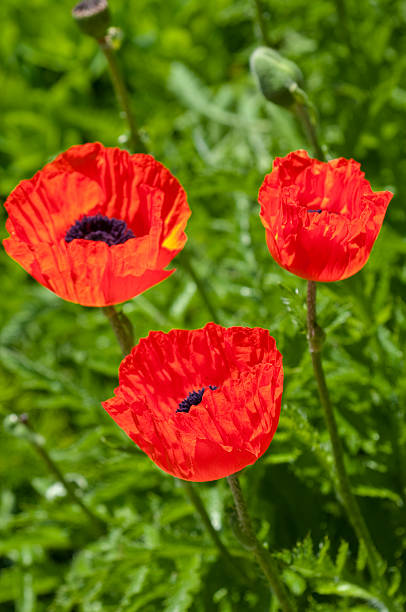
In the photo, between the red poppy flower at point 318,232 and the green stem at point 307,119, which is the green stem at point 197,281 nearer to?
the green stem at point 307,119

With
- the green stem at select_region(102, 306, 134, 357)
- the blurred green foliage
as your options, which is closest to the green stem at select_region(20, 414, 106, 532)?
the blurred green foliage

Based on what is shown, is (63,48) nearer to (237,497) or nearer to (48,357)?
(48,357)

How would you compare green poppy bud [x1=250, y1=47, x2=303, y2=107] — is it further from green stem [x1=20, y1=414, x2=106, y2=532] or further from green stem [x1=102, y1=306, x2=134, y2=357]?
green stem [x1=20, y1=414, x2=106, y2=532]

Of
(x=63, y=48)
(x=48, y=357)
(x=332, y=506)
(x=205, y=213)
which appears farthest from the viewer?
(x=63, y=48)

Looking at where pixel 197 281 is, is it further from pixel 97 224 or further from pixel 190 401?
pixel 190 401

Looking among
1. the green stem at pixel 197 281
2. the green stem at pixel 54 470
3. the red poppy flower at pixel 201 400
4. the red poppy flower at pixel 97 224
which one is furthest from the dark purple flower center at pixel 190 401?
the green stem at pixel 197 281

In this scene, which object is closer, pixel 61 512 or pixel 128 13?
pixel 61 512

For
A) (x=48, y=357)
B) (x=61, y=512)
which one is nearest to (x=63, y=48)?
(x=48, y=357)

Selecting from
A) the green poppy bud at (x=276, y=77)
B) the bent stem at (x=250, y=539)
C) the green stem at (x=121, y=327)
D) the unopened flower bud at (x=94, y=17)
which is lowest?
the bent stem at (x=250, y=539)
